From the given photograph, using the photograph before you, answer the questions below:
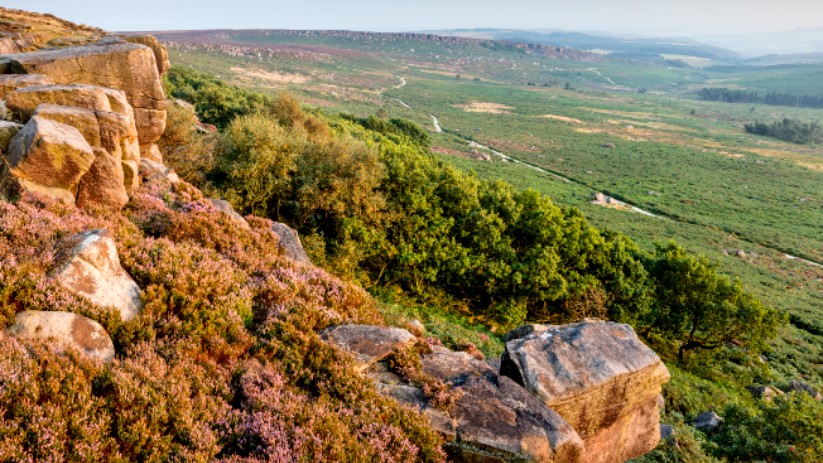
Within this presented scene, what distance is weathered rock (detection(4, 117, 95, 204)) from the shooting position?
488 inches

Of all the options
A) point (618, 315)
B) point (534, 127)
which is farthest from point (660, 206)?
point (534, 127)

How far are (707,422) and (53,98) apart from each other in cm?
3281

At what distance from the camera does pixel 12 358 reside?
749 cm

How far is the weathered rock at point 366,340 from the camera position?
11109 mm

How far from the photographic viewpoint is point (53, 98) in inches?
627

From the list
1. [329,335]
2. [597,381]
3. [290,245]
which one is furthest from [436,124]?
[329,335]

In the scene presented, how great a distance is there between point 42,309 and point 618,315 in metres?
36.1

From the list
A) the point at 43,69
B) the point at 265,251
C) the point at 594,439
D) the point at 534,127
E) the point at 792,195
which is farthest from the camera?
the point at 534,127

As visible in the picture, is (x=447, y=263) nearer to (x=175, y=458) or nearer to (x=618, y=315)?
(x=618, y=315)

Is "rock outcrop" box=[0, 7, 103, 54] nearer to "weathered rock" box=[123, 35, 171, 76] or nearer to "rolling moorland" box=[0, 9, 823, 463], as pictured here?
"rolling moorland" box=[0, 9, 823, 463]

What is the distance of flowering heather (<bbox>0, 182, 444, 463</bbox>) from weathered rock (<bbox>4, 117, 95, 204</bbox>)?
0.98 metres

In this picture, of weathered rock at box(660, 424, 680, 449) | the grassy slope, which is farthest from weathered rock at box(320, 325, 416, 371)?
the grassy slope

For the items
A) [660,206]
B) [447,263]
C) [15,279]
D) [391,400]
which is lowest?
[660,206]

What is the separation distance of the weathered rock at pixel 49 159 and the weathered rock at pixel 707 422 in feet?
95.2
